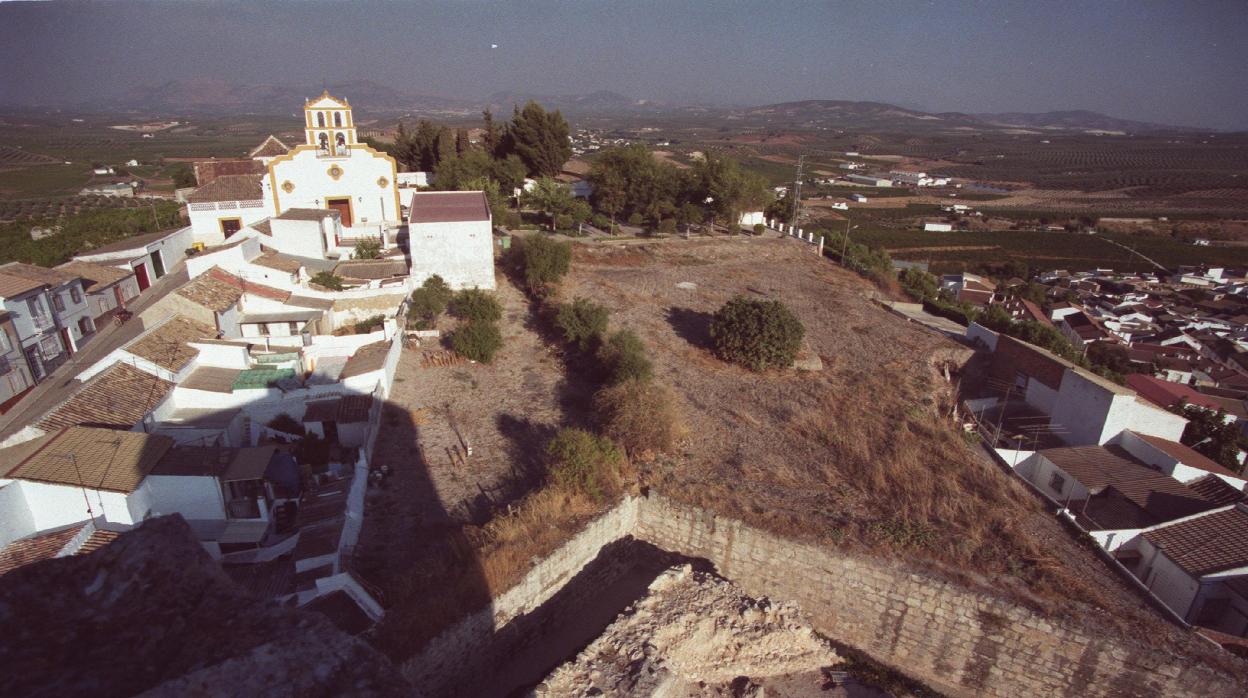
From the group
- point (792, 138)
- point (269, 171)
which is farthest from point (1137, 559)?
point (792, 138)

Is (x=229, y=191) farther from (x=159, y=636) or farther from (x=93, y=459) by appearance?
(x=159, y=636)

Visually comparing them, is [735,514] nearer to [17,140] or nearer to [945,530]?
[945,530]

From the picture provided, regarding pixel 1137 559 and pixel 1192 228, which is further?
pixel 1192 228

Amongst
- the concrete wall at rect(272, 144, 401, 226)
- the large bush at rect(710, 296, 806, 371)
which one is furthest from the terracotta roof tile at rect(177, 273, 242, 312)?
the large bush at rect(710, 296, 806, 371)

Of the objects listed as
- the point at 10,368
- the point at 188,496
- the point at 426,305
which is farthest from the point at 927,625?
the point at 10,368

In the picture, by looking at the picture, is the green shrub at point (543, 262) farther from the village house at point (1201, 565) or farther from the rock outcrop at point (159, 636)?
the rock outcrop at point (159, 636)

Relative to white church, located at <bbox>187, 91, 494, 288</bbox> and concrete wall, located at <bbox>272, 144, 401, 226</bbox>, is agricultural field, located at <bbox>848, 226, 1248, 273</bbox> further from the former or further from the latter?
concrete wall, located at <bbox>272, 144, 401, 226</bbox>
